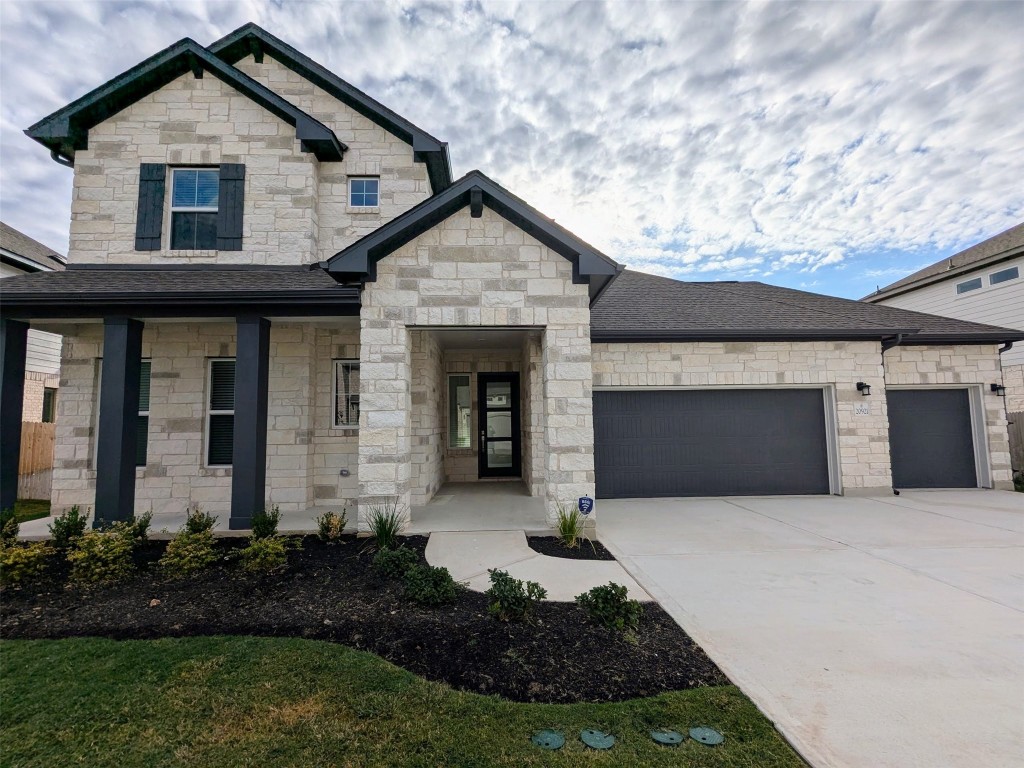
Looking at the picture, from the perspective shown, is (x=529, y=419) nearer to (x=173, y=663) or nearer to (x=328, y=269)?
(x=328, y=269)

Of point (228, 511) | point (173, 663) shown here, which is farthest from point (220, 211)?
point (173, 663)

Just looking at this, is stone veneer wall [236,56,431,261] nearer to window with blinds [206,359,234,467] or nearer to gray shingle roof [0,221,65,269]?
window with blinds [206,359,234,467]

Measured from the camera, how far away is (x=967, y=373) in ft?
30.7

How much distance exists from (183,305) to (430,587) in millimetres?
5693

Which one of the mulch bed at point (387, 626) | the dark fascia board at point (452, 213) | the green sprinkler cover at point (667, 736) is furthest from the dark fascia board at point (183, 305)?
the green sprinkler cover at point (667, 736)

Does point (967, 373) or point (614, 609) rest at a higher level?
point (967, 373)

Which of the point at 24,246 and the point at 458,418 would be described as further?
the point at 24,246

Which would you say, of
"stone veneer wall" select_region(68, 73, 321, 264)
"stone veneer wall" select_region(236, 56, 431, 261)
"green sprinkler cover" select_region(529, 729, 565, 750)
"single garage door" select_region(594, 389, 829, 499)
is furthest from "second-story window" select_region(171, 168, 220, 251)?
"green sprinkler cover" select_region(529, 729, 565, 750)

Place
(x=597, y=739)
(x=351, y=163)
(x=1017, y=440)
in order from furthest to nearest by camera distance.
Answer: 1. (x=1017, y=440)
2. (x=351, y=163)
3. (x=597, y=739)

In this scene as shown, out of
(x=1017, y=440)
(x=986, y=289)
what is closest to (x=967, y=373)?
(x=1017, y=440)

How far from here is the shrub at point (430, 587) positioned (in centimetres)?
389

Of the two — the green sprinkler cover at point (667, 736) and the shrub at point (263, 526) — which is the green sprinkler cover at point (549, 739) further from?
the shrub at point (263, 526)

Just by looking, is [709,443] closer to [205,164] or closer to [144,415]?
[144,415]

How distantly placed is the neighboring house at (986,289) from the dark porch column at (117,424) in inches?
722
